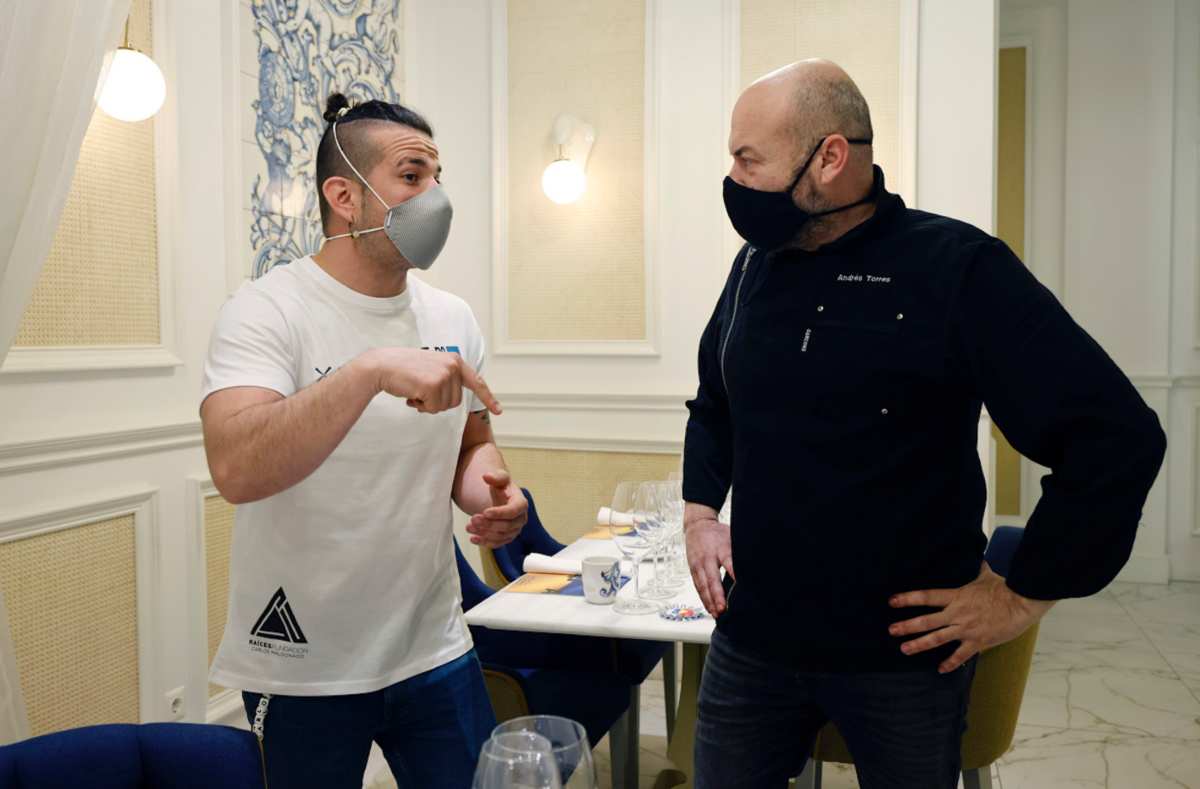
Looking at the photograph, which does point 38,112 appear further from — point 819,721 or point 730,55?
point 730,55

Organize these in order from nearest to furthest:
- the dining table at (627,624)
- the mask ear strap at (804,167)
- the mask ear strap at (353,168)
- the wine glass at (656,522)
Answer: the mask ear strap at (804,167), the mask ear strap at (353,168), the dining table at (627,624), the wine glass at (656,522)

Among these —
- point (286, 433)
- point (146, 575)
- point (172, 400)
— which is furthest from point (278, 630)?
point (172, 400)

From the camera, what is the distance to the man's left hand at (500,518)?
1.61 meters

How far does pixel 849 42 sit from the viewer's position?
391cm

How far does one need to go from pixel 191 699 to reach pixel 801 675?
2052 mm

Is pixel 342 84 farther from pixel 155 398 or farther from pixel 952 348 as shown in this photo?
pixel 952 348

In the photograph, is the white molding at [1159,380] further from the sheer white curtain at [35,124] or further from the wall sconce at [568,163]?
the sheer white curtain at [35,124]

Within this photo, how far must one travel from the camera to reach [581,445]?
14.2 feet

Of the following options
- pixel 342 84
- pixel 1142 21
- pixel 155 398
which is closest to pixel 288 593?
pixel 155 398

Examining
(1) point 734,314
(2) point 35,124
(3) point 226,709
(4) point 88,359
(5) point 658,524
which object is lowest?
(3) point 226,709

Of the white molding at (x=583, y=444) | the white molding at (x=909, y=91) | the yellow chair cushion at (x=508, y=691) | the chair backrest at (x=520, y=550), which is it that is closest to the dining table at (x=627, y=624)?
the yellow chair cushion at (x=508, y=691)

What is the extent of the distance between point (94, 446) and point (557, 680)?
1.32 m

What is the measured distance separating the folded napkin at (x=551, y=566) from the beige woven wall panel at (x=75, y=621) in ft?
3.52

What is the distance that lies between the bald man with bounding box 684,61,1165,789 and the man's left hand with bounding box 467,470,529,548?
366 mm
